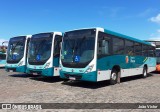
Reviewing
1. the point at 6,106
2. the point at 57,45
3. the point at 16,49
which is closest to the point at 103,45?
the point at 57,45

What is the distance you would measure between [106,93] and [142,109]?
10.6 ft

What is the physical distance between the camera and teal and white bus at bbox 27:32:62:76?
14949 millimetres

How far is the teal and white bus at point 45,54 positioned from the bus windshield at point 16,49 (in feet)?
4.89

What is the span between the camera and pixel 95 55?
499 inches

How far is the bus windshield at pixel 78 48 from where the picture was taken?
12867mm

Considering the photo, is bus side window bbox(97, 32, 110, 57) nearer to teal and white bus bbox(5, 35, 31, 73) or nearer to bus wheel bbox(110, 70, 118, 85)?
bus wheel bbox(110, 70, 118, 85)

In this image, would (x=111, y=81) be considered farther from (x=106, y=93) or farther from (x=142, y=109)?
(x=142, y=109)

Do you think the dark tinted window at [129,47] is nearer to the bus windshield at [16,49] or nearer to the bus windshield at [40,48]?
the bus windshield at [40,48]

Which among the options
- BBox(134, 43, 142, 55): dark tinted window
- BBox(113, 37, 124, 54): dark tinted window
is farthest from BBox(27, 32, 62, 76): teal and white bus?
BBox(134, 43, 142, 55): dark tinted window

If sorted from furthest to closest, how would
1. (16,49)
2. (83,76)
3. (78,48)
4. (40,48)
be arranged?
(16,49), (40,48), (78,48), (83,76)

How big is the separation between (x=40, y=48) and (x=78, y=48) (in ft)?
10.6

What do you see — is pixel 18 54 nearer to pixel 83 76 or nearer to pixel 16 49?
pixel 16 49

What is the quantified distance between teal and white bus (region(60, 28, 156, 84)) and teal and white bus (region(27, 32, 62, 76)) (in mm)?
1128

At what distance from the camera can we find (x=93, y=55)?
12711 millimetres
